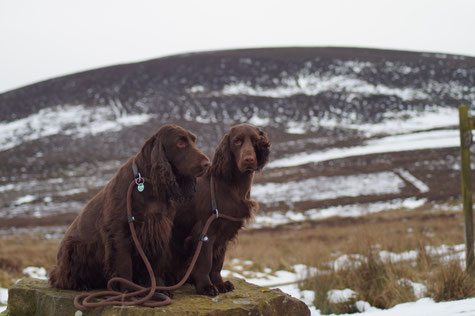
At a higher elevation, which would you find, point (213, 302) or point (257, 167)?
point (257, 167)

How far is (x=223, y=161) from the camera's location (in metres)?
3.77

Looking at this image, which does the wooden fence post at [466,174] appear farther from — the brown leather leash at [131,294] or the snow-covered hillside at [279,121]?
the snow-covered hillside at [279,121]

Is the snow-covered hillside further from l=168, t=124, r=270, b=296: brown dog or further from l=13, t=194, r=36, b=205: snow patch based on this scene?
l=168, t=124, r=270, b=296: brown dog

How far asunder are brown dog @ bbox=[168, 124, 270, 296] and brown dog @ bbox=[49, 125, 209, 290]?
24 cm

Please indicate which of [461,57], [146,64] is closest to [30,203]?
[146,64]

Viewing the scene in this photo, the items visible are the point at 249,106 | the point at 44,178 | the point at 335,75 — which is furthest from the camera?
the point at 335,75

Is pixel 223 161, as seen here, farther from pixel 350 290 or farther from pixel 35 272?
pixel 35 272

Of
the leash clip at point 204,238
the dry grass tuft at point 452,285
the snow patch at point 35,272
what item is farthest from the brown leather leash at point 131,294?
the snow patch at point 35,272

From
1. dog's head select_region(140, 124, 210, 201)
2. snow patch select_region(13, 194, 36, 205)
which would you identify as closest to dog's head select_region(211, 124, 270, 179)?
dog's head select_region(140, 124, 210, 201)

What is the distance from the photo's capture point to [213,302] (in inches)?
139

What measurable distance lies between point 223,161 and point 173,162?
495 millimetres

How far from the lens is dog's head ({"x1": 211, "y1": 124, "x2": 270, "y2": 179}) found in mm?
3601

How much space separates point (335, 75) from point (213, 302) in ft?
239

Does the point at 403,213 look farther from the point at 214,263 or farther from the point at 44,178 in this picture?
the point at 44,178
